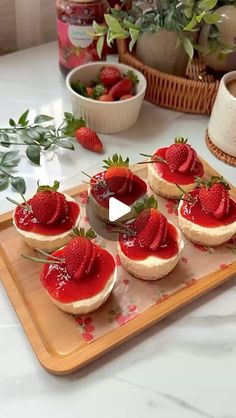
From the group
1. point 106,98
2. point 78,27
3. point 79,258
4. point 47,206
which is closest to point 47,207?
point 47,206

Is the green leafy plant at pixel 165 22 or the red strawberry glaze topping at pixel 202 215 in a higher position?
the green leafy plant at pixel 165 22

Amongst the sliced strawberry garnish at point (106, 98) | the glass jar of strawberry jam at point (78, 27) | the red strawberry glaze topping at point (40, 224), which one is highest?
the glass jar of strawberry jam at point (78, 27)

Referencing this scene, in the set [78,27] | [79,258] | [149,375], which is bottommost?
[149,375]

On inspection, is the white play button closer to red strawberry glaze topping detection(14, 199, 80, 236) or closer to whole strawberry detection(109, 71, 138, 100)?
red strawberry glaze topping detection(14, 199, 80, 236)

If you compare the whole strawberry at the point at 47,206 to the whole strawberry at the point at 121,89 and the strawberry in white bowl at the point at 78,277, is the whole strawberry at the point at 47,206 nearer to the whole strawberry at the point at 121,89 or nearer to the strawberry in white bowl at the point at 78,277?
the strawberry in white bowl at the point at 78,277

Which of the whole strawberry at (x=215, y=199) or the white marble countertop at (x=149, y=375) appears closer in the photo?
the white marble countertop at (x=149, y=375)

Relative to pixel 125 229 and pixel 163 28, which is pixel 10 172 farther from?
pixel 163 28

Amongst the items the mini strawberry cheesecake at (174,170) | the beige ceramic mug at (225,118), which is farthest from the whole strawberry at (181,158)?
the beige ceramic mug at (225,118)
